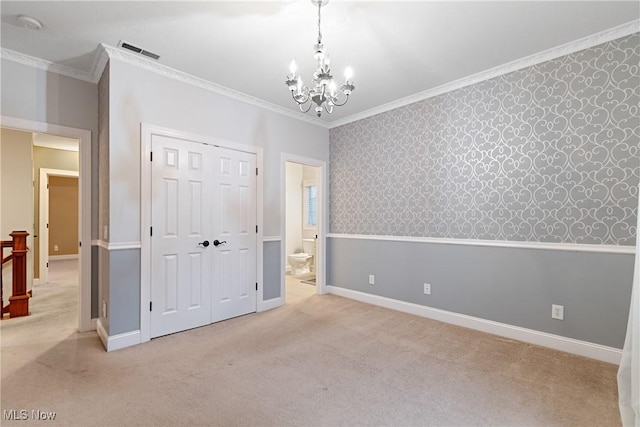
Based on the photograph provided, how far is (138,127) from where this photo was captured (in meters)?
2.91

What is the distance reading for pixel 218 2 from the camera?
2.17 m

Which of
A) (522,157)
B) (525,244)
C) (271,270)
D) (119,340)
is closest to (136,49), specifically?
(119,340)

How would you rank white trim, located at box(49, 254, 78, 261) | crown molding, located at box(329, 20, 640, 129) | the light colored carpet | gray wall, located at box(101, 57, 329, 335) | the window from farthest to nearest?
white trim, located at box(49, 254, 78, 261)
the window
gray wall, located at box(101, 57, 329, 335)
crown molding, located at box(329, 20, 640, 129)
the light colored carpet

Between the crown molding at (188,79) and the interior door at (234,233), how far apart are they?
0.70m

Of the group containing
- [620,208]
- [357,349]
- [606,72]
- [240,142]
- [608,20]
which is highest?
[608,20]

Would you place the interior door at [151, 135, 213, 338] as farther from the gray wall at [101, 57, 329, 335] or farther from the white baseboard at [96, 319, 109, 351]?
the white baseboard at [96, 319, 109, 351]

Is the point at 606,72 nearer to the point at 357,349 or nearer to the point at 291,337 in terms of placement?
the point at 357,349

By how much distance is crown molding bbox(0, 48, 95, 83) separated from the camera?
276 centimetres

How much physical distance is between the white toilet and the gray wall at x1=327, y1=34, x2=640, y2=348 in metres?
2.06

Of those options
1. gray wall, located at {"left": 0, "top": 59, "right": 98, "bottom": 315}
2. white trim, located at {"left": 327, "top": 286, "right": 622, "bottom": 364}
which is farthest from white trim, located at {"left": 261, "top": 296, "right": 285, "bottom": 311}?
gray wall, located at {"left": 0, "top": 59, "right": 98, "bottom": 315}

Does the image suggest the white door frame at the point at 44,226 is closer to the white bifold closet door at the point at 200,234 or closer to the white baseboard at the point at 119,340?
the white baseboard at the point at 119,340

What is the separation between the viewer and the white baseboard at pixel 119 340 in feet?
8.90

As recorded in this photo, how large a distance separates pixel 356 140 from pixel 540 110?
2304 mm

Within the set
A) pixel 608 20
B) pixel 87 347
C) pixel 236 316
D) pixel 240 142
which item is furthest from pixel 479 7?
pixel 87 347
